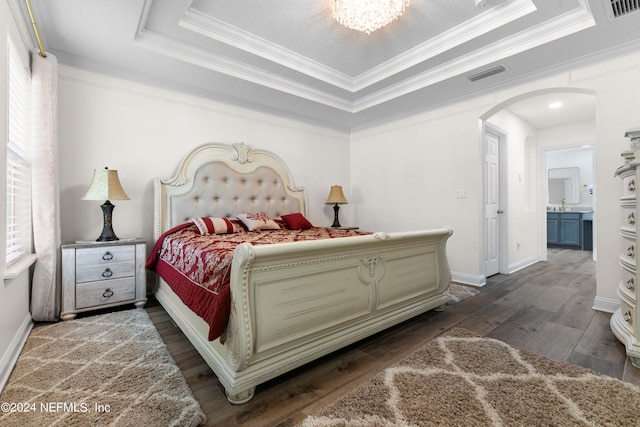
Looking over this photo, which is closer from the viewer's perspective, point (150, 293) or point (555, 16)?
point (555, 16)

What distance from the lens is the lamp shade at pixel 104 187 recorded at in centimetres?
244

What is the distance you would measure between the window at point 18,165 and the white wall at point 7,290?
6.6 inches

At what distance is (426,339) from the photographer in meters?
2.01

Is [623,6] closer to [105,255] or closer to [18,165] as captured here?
[105,255]

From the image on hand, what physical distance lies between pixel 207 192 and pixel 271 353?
2.28 metres

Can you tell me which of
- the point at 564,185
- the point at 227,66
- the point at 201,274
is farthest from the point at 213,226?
the point at 564,185

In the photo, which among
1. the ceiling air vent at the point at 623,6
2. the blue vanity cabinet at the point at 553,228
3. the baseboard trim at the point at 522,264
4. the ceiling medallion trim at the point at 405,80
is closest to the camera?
the ceiling air vent at the point at 623,6

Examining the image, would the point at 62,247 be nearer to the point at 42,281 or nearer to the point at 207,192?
the point at 42,281

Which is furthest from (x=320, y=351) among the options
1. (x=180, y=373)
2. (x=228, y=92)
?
(x=228, y=92)

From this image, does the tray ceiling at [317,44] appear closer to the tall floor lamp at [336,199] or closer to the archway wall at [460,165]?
the archway wall at [460,165]

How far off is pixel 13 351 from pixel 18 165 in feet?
4.37

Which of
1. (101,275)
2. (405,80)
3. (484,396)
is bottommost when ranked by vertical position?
(484,396)

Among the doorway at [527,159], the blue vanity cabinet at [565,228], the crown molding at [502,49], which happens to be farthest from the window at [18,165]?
the blue vanity cabinet at [565,228]

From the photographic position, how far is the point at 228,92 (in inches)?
134
